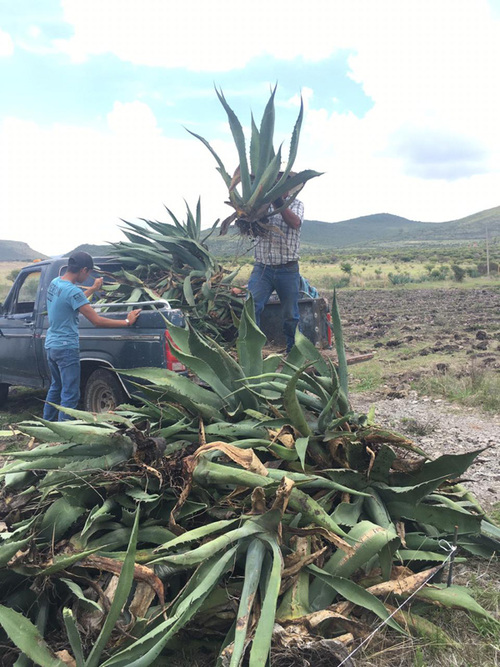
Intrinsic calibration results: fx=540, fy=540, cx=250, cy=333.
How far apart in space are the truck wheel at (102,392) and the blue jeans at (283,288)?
1.64m

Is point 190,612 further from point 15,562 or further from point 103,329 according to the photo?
point 103,329

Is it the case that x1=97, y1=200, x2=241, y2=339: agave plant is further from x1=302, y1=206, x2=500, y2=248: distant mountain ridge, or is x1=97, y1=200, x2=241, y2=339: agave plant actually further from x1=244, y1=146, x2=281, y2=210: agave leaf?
x1=302, y1=206, x2=500, y2=248: distant mountain ridge

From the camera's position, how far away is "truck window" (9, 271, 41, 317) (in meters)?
6.53

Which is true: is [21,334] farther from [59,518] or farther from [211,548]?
[211,548]

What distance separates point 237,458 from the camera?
226cm

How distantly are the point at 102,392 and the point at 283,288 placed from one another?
2191 mm

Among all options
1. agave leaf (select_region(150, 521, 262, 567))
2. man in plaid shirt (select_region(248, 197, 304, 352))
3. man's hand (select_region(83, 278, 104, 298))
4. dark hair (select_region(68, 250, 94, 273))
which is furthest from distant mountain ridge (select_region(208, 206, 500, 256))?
agave leaf (select_region(150, 521, 262, 567))

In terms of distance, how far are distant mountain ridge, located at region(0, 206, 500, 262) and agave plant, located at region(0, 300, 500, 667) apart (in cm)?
10822

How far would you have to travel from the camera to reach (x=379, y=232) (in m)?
159

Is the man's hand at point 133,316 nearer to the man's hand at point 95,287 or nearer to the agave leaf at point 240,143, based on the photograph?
the man's hand at point 95,287

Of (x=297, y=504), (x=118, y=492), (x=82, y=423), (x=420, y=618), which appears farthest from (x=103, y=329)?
(x=420, y=618)

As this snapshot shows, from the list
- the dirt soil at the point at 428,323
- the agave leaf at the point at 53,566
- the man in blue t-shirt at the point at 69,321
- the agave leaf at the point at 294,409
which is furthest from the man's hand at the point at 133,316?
the dirt soil at the point at 428,323

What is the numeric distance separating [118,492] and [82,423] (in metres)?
0.52

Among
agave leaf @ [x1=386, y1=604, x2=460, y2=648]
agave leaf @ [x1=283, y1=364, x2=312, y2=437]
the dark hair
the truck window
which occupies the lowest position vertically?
agave leaf @ [x1=386, y1=604, x2=460, y2=648]
